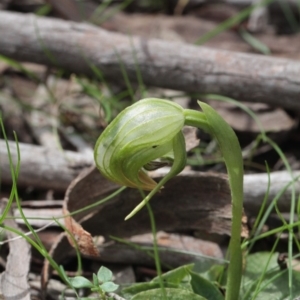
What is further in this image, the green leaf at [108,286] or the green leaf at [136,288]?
the green leaf at [136,288]

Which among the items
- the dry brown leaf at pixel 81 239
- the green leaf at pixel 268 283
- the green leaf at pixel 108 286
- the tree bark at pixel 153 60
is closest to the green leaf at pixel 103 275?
the green leaf at pixel 108 286

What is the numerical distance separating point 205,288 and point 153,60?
1.10 m

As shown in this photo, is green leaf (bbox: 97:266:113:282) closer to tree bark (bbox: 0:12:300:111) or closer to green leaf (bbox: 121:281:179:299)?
green leaf (bbox: 121:281:179:299)

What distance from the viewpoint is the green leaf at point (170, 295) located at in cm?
151

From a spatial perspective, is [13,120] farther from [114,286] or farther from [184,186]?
[114,286]

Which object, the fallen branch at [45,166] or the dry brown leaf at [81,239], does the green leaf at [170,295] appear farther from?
the fallen branch at [45,166]

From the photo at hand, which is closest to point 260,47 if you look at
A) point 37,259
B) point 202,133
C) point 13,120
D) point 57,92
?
point 202,133

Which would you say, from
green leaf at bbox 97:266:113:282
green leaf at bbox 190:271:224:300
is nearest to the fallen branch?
green leaf at bbox 190:271:224:300

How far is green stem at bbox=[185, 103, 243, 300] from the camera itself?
1325 mm

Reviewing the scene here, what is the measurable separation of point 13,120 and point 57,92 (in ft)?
1.24

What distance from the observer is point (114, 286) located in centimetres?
140

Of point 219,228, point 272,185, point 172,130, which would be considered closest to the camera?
point 172,130

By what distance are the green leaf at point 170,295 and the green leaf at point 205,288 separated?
9 centimetres

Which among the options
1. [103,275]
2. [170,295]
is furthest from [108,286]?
[170,295]
